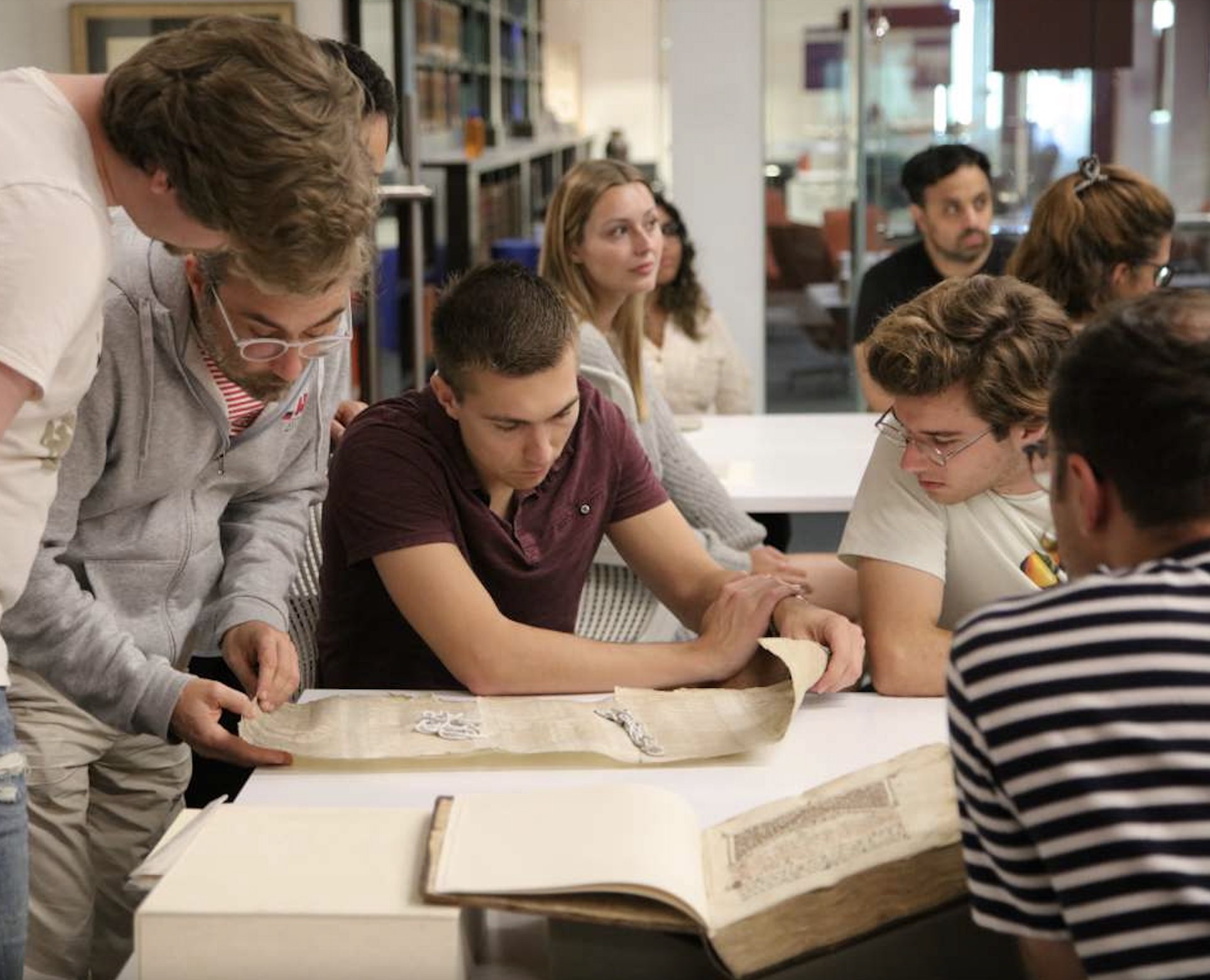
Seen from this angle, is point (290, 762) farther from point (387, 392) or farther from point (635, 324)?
point (387, 392)

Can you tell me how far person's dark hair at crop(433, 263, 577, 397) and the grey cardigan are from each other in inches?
32.2

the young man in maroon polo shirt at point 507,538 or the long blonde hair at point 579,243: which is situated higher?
the long blonde hair at point 579,243

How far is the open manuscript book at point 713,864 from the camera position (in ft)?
3.81

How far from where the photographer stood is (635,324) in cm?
330

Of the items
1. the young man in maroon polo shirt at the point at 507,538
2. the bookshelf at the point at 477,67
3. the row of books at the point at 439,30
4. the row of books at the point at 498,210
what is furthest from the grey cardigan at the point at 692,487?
the row of books at the point at 439,30

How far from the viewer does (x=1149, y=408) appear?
1.01 m

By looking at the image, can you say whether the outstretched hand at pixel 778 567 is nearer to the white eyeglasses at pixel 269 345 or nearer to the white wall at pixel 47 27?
the white eyeglasses at pixel 269 345

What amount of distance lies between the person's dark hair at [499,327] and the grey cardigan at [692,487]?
0.82 metres

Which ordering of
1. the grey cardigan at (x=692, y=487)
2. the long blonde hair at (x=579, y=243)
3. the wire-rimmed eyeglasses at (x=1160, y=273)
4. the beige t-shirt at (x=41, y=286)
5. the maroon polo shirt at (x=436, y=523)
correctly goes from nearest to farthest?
the beige t-shirt at (x=41, y=286) → the maroon polo shirt at (x=436, y=523) → the grey cardigan at (x=692, y=487) → the wire-rimmed eyeglasses at (x=1160, y=273) → the long blonde hair at (x=579, y=243)

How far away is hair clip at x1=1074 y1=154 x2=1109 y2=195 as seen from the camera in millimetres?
3084

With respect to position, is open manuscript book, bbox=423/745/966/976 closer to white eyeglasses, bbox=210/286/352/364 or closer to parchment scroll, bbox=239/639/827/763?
parchment scroll, bbox=239/639/827/763

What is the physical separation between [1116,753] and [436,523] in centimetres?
110

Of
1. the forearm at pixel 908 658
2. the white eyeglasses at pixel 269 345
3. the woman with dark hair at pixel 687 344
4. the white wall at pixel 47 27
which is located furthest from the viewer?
the white wall at pixel 47 27

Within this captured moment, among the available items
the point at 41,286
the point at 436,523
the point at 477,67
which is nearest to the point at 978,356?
the point at 436,523
